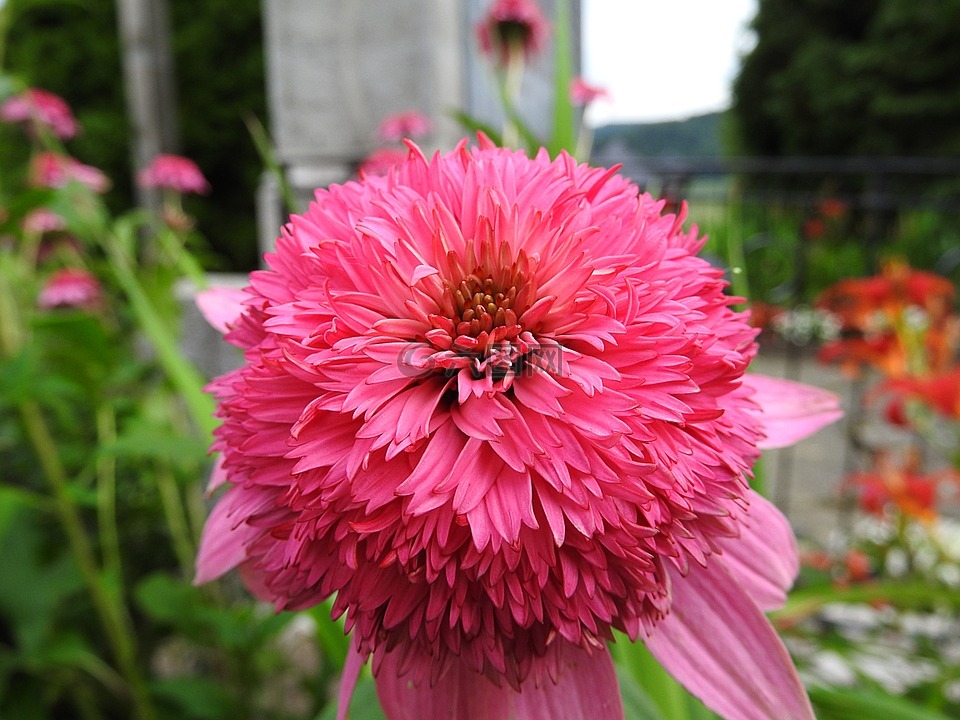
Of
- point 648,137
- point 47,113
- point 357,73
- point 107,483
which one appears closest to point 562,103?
point 107,483

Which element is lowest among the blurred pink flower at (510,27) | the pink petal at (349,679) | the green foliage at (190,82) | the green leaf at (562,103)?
the pink petal at (349,679)

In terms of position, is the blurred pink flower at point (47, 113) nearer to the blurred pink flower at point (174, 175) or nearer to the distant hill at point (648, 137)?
the blurred pink flower at point (174, 175)

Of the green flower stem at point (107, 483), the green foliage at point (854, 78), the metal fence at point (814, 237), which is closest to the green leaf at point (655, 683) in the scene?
the metal fence at point (814, 237)

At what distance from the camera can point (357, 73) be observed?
1.34m

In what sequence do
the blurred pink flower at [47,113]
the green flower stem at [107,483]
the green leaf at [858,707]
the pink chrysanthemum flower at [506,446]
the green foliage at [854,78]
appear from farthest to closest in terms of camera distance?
1. the green foliage at [854,78]
2. the blurred pink flower at [47,113]
3. the green flower stem at [107,483]
4. the green leaf at [858,707]
5. the pink chrysanthemum flower at [506,446]

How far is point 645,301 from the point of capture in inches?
7.7

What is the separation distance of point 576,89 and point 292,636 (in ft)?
3.30

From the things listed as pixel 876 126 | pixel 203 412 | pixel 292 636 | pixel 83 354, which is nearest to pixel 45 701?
pixel 292 636

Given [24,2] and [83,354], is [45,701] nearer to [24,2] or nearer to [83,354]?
[83,354]

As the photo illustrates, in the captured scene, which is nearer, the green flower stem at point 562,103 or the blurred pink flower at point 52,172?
the green flower stem at point 562,103

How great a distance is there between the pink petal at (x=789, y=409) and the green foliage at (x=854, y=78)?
5924mm

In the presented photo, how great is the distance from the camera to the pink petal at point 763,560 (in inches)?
8.7

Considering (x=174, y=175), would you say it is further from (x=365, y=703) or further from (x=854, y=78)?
(x=854, y=78)

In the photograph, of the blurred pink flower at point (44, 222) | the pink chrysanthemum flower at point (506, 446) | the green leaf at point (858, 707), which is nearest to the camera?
the pink chrysanthemum flower at point (506, 446)
